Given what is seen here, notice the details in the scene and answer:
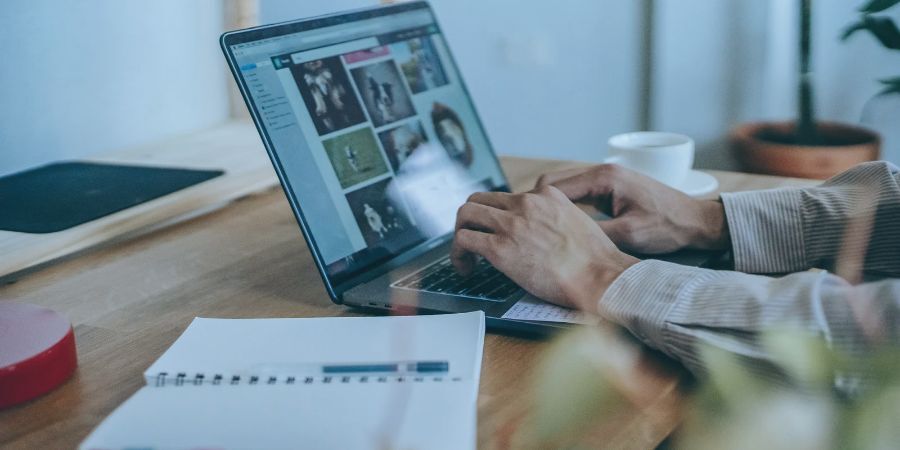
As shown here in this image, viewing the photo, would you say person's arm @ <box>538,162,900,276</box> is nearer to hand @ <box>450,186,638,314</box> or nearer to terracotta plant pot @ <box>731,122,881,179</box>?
hand @ <box>450,186,638,314</box>

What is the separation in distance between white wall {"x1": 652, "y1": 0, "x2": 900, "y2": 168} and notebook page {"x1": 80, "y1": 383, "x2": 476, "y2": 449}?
1.91 meters

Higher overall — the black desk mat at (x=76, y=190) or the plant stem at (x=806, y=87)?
the black desk mat at (x=76, y=190)

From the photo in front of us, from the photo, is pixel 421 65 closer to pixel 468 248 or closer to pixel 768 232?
pixel 468 248

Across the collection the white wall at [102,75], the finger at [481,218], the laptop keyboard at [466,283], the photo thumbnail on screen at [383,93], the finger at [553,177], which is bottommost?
the laptop keyboard at [466,283]

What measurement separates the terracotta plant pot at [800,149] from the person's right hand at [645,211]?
1223 mm

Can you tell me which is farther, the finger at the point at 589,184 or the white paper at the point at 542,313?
the finger at the point at 589,184

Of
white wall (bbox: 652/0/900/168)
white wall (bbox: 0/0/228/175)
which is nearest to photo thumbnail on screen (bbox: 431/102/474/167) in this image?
white wall (bbox: 0/0/228/175)

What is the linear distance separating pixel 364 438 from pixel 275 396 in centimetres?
9

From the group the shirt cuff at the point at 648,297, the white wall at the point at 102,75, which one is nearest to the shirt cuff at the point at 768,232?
the shirt cuff at the point at 648,297

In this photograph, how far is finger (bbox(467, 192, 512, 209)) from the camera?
0.80 m

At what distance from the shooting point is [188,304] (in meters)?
0.79

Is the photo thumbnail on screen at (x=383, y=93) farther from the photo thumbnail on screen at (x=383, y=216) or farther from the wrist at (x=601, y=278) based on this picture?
the wrist at (x=601, y=278)

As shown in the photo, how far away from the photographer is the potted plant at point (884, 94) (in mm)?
1896

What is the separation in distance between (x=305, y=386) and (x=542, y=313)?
22 cm
